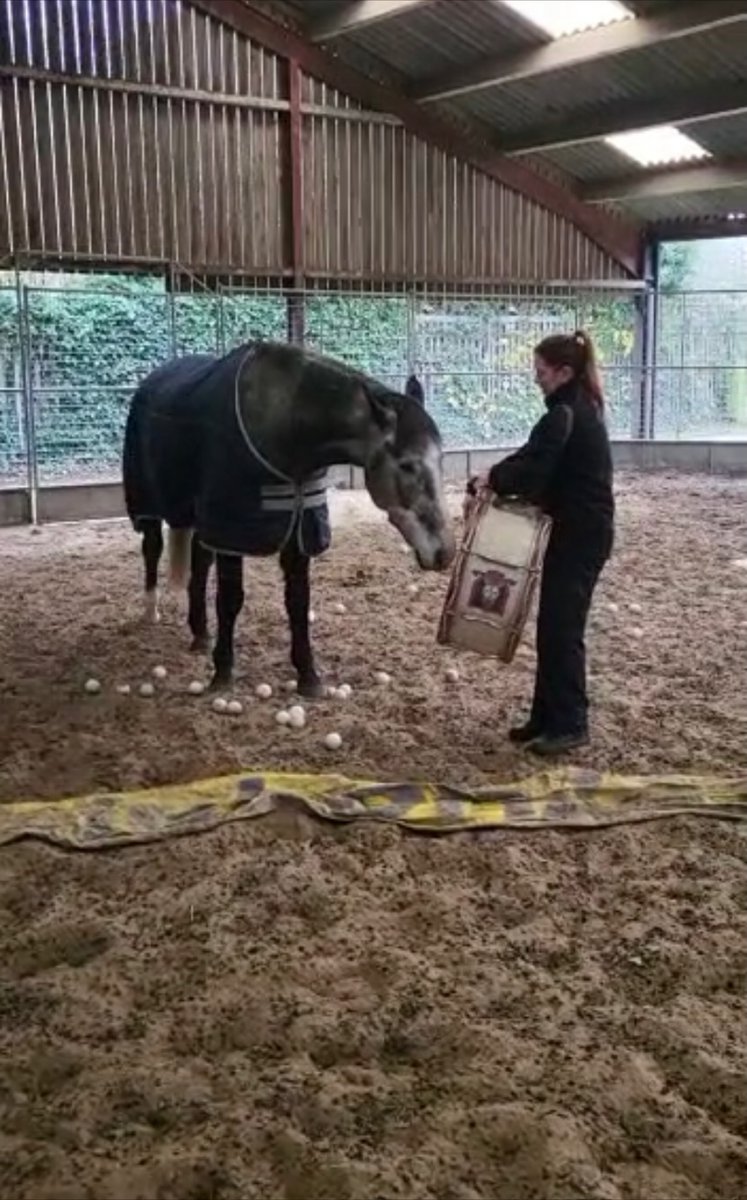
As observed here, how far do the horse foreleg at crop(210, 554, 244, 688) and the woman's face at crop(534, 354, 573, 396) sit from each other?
160 centimetres

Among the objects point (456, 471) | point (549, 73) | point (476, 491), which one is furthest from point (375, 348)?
point (476, 491)

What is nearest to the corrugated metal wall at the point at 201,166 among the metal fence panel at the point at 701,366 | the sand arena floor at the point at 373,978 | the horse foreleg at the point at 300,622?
the metal fence panel at the point at 701,366

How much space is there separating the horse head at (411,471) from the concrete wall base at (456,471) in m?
5.90

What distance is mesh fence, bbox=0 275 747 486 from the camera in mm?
11586

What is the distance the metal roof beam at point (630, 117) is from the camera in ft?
37.8

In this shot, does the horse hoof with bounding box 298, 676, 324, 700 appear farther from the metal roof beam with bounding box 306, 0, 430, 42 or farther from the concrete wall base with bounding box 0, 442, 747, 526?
the metal roof beam with bounding box 306, 0, 430, 42

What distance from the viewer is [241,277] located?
12617mm

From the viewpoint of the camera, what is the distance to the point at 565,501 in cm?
416

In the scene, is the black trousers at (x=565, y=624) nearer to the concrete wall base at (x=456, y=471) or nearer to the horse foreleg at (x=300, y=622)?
the horse foreleg at (x=300, y=622)

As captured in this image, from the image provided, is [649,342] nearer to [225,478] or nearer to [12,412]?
[12,412]

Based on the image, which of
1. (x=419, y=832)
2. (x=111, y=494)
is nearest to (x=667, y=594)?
(x=419, y=832)

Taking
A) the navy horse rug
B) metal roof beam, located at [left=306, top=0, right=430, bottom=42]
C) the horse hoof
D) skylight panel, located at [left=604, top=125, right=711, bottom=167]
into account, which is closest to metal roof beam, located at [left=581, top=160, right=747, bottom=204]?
skylight panel, located at [left=604, top=125, right=711, bottom=167]

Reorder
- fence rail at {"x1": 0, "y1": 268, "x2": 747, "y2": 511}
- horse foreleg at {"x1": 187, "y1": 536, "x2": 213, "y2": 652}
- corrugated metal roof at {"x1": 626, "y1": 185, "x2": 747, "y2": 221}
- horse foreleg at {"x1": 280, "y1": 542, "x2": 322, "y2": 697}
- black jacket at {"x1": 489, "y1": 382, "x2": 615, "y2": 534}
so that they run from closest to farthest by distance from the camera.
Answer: black jacket at {"x1": 489, "y1": 382, "x2": 615, "y2": 534}, horse foreleg at {"x1": 280, "y1": 542, "x2": 322, "y2": 697}, horse foreleg at {"x1": 187, "y1": 536, "x2": 213, "y2": 652}, fence rail at {"x1": 0, "y1": 268, "x2": 747, "y2": 511}, corrugated metal roof at {"x1": 626, "y1": 185, "x2": 747, "y2": 221}

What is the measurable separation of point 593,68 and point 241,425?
8987 mm
